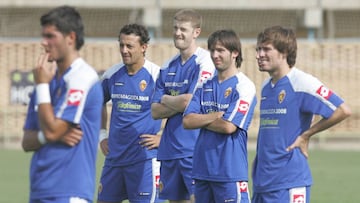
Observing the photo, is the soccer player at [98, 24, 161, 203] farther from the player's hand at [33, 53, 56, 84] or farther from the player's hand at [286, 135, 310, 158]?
the player's hand at [33, 53, 56, 84]

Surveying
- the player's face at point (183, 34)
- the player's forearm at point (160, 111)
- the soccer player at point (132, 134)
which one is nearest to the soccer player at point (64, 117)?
the player's forearm at point (160, 111)

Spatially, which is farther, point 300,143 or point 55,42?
point 300,143

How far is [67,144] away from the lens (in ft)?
20.2

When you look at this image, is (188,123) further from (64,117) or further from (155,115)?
(64,117)

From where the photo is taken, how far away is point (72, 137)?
6.14m

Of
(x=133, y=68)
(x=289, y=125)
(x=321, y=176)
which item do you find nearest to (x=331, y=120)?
(x=289, y=125)

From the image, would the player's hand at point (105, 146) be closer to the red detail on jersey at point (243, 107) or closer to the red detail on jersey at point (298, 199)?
the red detail on jersey at point (243, 107)

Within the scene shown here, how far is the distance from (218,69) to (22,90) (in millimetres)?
16547

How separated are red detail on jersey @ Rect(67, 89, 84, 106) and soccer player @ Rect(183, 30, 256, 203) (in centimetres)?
239

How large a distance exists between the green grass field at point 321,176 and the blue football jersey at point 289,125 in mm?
5479

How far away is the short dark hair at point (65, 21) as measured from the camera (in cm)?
611

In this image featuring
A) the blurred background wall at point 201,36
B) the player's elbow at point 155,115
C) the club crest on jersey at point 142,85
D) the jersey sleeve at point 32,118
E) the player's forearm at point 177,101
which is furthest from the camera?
the blurred background wall at point 201,36

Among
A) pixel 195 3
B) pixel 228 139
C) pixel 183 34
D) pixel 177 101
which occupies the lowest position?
pixel 228 139

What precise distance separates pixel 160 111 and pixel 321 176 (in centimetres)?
815
